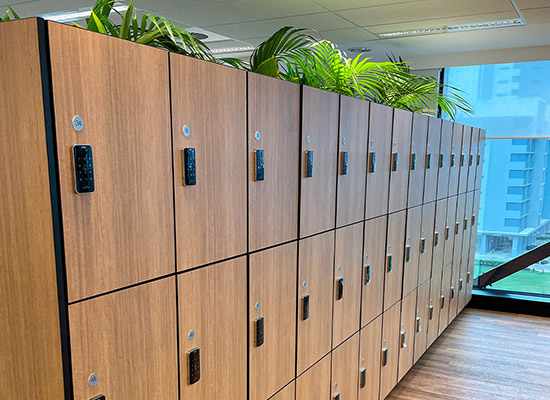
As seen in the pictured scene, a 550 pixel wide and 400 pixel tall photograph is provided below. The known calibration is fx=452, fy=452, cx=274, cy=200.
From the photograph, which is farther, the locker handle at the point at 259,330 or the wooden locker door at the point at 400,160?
the wooden locker door at the point at 400,160

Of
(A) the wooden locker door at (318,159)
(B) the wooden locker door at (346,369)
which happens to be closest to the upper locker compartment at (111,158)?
(A) the wooden locker door at (318,159)

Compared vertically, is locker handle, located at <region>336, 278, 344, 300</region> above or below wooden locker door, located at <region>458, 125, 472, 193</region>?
below

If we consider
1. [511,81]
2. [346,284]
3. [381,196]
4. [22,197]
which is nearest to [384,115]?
[381,196]

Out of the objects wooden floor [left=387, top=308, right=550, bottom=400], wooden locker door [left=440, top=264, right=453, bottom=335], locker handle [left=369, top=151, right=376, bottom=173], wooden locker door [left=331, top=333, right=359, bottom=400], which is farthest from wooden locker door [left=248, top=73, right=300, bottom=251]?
wooden locker door [left=440, top=264, right=453, bottom=335]

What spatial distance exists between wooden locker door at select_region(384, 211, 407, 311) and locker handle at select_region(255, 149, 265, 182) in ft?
5.26

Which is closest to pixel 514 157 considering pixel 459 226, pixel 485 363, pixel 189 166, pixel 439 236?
pixel 459 226

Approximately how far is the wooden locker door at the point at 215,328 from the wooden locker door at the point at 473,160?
408cm

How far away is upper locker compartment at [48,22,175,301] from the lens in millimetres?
1121

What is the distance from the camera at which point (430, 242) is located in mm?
4105

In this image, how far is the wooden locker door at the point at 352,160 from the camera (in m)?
2.46

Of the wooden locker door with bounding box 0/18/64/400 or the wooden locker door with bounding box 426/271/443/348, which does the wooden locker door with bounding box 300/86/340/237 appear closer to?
the wooden locker door with bounding box 0/18/64/400

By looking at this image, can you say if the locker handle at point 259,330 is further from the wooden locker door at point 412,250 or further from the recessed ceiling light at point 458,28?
the recessed ceiling light at point 458,28

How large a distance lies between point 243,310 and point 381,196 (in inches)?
60.2

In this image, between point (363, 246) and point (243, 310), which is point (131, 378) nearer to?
point (243, 310)
